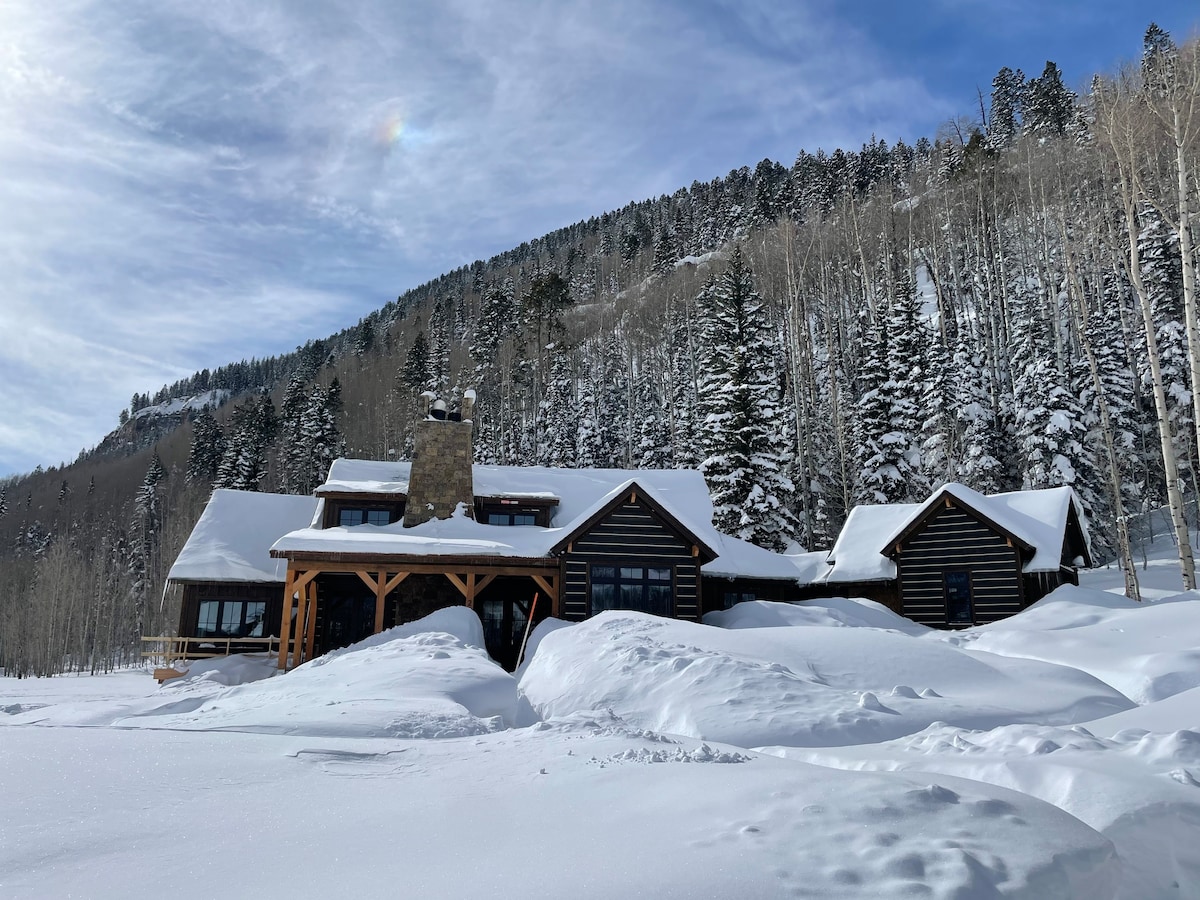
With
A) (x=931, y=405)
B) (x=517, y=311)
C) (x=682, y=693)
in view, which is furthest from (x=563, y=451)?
(x=682, y=693)

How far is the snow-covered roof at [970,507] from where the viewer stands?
A: 854 inches

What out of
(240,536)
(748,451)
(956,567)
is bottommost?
(956,567)

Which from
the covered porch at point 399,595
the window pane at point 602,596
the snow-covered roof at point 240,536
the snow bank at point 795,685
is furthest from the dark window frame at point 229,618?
the snow bank at point 795,685

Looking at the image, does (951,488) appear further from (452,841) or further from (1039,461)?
(452,841)

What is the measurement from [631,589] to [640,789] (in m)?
16.3

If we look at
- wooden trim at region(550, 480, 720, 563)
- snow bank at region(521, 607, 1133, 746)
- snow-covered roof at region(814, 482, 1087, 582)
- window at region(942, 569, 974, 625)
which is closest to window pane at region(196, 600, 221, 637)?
wooden trim at region(550, 480, 720, 563)

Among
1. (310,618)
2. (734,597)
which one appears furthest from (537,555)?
(734,597)

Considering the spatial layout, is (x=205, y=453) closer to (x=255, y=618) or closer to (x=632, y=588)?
(x=255, y=618)

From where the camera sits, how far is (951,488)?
74.2ft

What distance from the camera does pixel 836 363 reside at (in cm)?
4566

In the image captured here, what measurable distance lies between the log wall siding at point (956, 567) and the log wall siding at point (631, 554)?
7199 mm

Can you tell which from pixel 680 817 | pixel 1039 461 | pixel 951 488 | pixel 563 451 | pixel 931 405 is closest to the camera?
pixel 680 817

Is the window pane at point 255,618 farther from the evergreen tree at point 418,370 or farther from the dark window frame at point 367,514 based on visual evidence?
the evergreen tree at point 418,370

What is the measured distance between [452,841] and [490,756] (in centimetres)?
295
